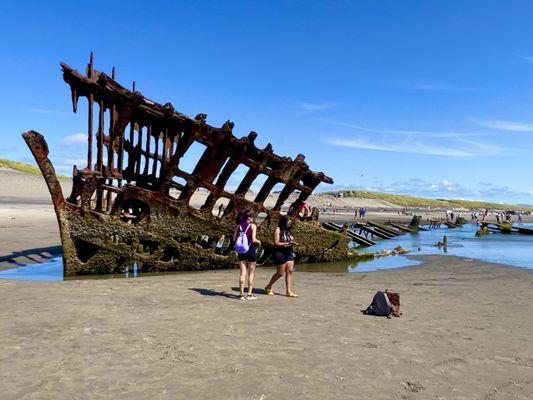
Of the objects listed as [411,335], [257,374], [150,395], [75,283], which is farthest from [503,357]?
[75,283]

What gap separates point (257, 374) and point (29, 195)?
50.8 m

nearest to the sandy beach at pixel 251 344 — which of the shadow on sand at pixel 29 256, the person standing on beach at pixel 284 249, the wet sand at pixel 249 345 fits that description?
the wet sand at pixel 249 345

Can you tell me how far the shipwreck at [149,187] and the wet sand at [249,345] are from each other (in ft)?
6.69

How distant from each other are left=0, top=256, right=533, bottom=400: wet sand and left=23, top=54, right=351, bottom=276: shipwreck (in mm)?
2039

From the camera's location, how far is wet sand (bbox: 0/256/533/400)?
3854 mm

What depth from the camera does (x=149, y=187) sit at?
1248 cm

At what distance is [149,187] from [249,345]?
27.3 ft

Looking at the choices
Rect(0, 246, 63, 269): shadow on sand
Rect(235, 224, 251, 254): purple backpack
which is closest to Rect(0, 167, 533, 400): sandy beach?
Rect(235, 224, 251, 254): purple backpack

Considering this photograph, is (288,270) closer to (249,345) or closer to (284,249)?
(284,249)

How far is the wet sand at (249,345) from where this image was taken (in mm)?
3854

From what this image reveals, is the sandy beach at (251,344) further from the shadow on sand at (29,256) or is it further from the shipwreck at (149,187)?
the shadow on sand at (29,256)

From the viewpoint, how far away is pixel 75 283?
337 inches

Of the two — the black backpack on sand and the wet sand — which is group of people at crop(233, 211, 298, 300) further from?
the black backpack on sand

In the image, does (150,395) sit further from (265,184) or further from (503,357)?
(265,184)
